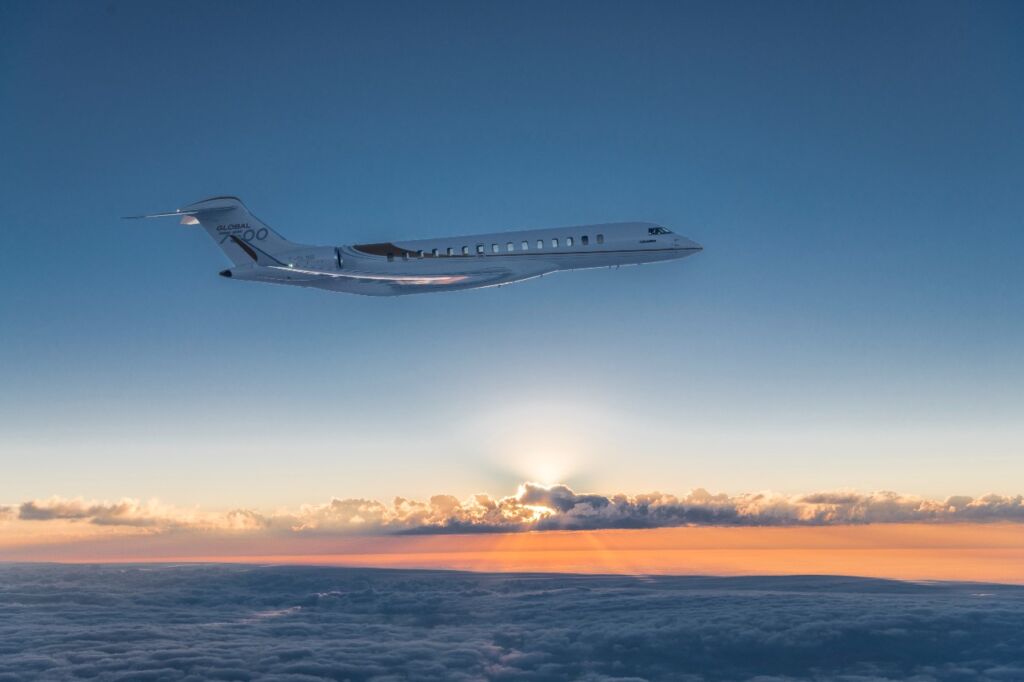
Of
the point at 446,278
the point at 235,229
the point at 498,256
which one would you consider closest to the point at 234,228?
the point at 235,229

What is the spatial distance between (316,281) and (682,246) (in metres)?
37.2

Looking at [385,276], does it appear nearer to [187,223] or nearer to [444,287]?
[444,287]

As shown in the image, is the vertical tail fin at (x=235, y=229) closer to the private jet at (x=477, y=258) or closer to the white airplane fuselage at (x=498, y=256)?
the private jet at (x=477, y=258)

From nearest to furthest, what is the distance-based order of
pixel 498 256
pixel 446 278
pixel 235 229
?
pixel 446 278 → pixel 498 256 → pixel 235 229

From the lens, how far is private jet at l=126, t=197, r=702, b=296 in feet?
207

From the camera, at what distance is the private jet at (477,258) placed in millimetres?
62969

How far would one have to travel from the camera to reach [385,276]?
64.7m

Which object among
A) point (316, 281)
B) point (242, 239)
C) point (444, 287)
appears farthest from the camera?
point (242, 239)

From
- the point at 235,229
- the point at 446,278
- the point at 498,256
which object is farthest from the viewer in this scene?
the point at 235,229

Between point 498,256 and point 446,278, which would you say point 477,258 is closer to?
point 498,256

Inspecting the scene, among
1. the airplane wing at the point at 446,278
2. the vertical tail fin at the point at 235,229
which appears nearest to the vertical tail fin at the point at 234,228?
the vertical tail fin at the point at 235,229

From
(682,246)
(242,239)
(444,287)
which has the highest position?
(242,239)

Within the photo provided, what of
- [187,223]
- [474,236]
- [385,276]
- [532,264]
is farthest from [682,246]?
[187,223]

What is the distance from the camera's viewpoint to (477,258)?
63.5m
